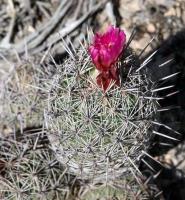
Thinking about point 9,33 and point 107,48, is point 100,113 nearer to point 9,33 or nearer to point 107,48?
point 107,48

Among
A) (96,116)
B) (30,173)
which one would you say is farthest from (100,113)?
(30,173)

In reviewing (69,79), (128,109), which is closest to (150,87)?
(128,109)

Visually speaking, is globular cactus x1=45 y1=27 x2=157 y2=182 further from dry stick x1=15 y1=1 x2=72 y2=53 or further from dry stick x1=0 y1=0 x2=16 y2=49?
dry stick x1=0 y1=0 x2=16 y2=49

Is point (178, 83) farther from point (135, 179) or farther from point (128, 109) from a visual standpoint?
point (128, 109)

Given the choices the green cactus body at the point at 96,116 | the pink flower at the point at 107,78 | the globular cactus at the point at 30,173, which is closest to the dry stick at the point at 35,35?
the globular cactus at the point at 30,173

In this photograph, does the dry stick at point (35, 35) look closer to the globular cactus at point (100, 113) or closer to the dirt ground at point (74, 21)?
the dirt ground at point (74, 21)

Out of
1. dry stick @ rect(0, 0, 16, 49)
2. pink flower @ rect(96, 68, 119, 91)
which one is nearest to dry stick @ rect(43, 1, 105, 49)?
dry stick @ rect(0, 0, 16, 49)
